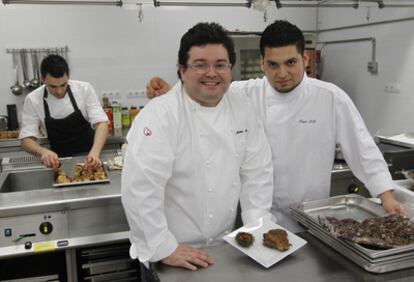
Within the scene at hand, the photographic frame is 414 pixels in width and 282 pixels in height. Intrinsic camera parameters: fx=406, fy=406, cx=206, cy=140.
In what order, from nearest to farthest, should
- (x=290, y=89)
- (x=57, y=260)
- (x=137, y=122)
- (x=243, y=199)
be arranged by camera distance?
1. (x=137, y=122)
2. (x=243, y=199)
3. (x=290, y=89)
4. (x=57, y=260)

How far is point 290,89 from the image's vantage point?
5.59ft

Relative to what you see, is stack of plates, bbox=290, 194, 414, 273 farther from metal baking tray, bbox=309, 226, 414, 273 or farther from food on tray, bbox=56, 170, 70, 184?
food on tray, bbox=56, 170, 70, 184

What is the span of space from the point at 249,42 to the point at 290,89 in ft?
7.77

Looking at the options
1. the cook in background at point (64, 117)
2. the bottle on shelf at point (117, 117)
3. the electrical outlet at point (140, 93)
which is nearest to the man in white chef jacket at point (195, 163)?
the cook in background at point (64, 117)

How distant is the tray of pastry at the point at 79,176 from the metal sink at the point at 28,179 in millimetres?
101

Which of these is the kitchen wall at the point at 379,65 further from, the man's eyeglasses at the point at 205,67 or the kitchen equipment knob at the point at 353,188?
the man's eyeglasses at the point at 205,67

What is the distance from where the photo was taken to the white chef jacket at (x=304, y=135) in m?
1.72

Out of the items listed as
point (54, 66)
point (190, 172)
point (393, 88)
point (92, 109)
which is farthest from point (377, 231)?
point (393, 88)

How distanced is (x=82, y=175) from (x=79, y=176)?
0.06ft

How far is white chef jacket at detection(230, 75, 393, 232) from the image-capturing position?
1717 mm

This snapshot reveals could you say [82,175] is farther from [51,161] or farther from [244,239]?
[244,239]

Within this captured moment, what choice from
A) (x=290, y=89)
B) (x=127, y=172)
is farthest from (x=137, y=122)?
(x=290, y=89)

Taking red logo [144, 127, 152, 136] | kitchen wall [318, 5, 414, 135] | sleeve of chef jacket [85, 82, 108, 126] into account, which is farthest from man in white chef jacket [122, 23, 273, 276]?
kitchen wall [318, 5, 414, 135]

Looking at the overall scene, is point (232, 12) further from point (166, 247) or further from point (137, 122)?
point (166, 247)
